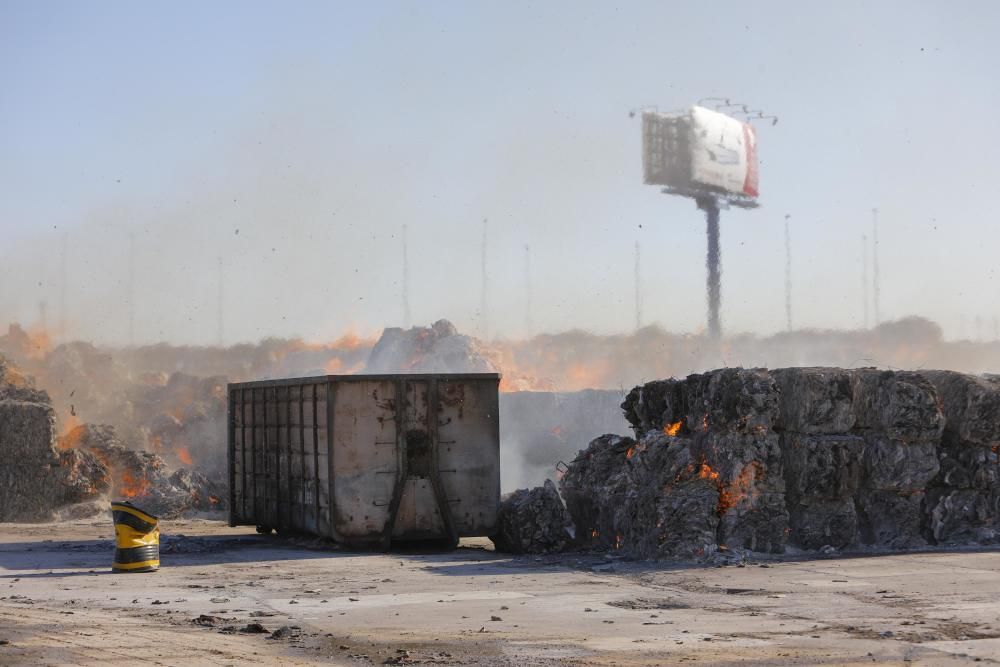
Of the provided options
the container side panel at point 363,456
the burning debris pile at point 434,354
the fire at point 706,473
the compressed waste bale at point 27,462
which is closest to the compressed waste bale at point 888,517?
the fire at point 706,473

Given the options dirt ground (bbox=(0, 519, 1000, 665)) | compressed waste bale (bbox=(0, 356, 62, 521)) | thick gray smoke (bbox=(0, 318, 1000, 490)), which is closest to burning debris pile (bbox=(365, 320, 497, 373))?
thick gray smoke (bbox=(0, 318, 1000, 490))

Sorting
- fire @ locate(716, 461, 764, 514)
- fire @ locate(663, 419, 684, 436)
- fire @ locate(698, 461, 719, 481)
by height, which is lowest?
fire @ locate(716, 461, 764, 514)

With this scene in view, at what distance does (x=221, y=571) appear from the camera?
17.0m

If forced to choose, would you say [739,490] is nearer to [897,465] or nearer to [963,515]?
[897,465]

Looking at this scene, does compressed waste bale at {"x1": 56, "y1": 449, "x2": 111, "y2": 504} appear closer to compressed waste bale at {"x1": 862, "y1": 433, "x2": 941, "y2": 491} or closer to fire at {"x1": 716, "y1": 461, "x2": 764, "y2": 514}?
fire at {"x1": 716, "y1": 461, "x2": 764, "y2": 514}

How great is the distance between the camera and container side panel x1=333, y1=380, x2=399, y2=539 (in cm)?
1912

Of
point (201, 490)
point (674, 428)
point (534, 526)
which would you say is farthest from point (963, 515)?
point (201, 490)

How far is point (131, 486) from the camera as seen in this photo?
100 feet

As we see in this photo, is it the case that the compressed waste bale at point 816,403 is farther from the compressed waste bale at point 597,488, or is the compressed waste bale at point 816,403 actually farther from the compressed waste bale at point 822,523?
the compressed waste bale at point 597,488

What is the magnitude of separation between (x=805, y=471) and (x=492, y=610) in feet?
24.6

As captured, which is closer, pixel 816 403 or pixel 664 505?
pixel 664 505

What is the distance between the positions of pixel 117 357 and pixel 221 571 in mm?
59390

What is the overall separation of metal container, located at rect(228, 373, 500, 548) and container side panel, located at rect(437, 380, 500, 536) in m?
0.02

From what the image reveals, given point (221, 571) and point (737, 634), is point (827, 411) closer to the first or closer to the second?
point (737, 634)
